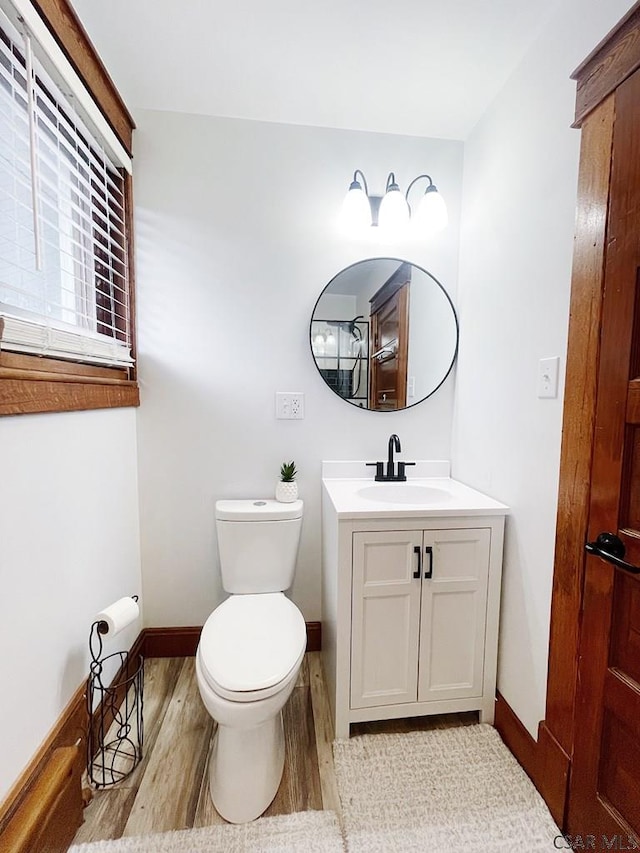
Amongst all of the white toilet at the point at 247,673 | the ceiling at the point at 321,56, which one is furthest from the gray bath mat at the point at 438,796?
the ceiling at the point at 321,56

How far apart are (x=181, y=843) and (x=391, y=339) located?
1889 millimetres

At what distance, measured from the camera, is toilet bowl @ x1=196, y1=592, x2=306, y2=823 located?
1.15 metres

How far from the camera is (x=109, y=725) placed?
1.47m

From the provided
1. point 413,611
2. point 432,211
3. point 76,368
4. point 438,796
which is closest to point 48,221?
point 76,368

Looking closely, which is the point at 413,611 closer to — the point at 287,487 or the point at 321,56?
the point at 287,487

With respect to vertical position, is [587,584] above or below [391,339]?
below

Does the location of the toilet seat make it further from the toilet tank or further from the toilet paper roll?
the toilet paper roll

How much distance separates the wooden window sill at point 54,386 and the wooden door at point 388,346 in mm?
1101

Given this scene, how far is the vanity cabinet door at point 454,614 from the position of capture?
1.45 metres

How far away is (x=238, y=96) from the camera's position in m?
1.62

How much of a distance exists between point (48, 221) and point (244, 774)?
1712 mm

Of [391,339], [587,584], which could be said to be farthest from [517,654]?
[391,339]

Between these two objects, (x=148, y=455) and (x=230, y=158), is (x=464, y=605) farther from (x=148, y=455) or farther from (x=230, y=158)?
(x=230, y=158)

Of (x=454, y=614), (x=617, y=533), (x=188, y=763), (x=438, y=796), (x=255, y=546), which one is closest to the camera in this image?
(x=617, y=533)
